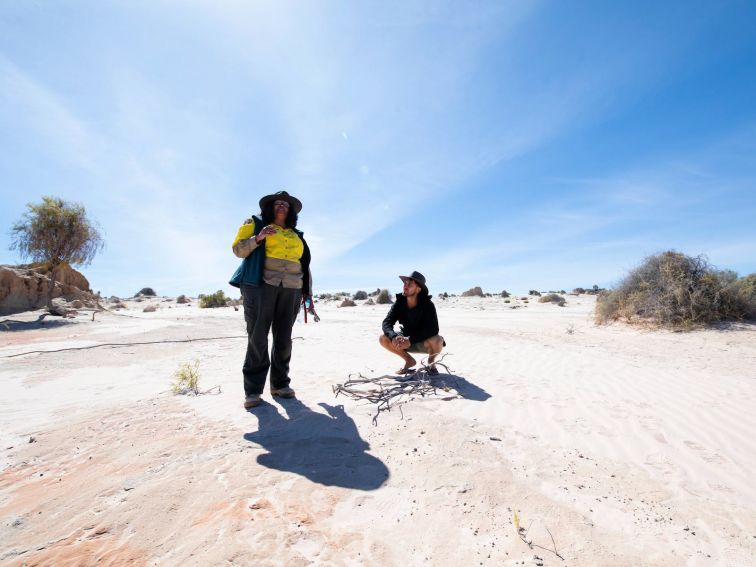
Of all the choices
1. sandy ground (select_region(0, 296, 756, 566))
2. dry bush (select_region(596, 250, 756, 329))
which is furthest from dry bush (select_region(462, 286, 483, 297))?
sandy ground (select_region(0, 296, 756, 566))

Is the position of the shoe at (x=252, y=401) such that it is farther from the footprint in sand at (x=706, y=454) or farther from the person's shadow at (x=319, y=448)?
the footprint in sand at (x=706, y=454)

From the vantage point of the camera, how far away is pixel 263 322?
10.8ft

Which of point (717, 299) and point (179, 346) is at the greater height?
point (717, 299)

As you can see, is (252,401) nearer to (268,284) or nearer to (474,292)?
(268,284)

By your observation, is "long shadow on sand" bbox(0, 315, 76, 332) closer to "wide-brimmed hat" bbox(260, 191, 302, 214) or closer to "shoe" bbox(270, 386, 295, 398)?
"shoe" bbox(270, 386, 295, 398)

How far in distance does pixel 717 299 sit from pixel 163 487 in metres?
11.7

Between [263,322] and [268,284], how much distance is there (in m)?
0.37

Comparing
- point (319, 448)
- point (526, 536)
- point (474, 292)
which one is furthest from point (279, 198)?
point (474, 292)

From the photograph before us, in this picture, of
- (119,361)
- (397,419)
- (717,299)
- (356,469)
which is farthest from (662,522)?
(717,299)

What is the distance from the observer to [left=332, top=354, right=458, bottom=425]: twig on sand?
342 centimetres

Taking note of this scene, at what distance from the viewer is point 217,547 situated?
1.45 metres

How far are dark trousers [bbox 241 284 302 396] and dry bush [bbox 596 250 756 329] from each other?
32.3 feet

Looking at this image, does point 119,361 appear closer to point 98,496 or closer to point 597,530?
point 98,496

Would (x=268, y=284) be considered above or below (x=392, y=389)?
above
